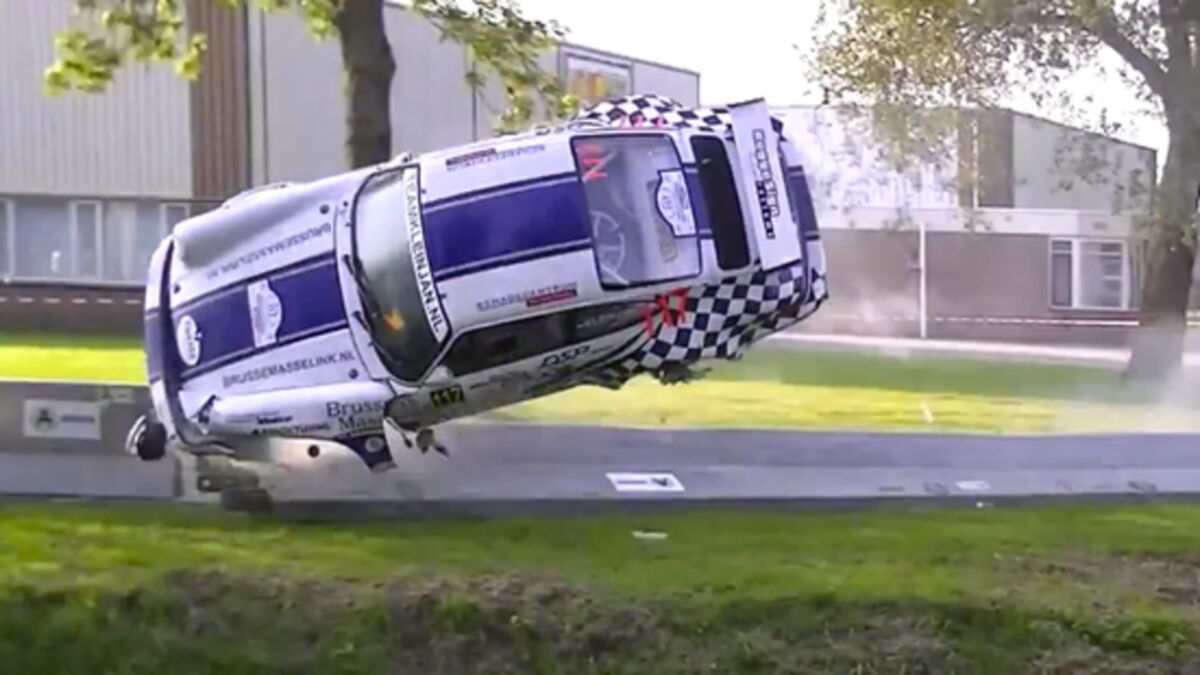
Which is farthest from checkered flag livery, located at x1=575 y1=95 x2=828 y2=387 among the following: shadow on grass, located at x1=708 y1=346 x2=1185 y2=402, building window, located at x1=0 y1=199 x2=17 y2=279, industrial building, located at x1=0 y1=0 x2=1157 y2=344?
building window, located at x1=0 y1=199 x2=17 y2=279

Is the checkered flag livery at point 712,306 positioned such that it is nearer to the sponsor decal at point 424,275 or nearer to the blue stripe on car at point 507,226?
the blue stripe on car at point 507,226

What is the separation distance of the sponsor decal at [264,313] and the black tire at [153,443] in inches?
32.7

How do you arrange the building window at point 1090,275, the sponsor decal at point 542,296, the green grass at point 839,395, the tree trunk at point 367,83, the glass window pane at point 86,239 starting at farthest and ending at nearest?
the building window at point 1090,275, the glass window pane at point 86,239, the green grass at point 839,395, the tree trunk at point 367,83, the sponsor decal at point 542,296

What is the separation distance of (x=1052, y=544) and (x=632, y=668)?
3.00 metres

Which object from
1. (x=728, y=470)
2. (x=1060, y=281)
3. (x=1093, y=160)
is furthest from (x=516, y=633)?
(x=1060, y=281)

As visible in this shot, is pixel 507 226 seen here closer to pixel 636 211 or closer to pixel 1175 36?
Result: pixel 636 211

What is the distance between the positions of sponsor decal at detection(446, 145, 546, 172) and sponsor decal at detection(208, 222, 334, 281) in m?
0.79

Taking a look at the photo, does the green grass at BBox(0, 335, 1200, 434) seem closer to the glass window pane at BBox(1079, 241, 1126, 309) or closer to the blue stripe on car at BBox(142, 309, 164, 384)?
the blue stripe on car at BBox(142, 309, 164, 384)

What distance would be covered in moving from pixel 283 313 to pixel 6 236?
21653 millimetres

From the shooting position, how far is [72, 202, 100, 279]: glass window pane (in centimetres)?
2908

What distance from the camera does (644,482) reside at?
33.7 feet

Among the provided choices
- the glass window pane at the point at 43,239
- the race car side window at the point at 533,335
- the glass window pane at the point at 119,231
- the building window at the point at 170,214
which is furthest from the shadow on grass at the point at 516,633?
the glass window pane at the point at 43,239

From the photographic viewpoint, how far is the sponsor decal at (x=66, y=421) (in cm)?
1018

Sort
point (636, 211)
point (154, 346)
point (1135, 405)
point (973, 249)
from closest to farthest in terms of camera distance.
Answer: point (636, 211) < point (154, 346) < point (1135, 405) < point (973, 249)
